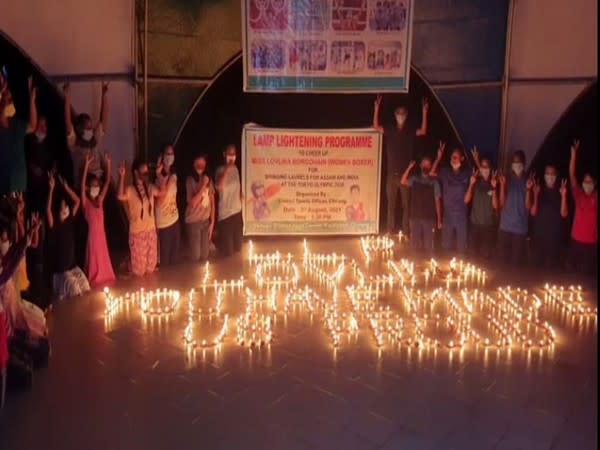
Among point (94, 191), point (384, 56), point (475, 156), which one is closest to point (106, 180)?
point (94, 191)

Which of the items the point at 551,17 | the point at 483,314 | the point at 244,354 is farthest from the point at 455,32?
the point at 244,354

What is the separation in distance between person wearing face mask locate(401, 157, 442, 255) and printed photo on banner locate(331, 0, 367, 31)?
6.88 feet

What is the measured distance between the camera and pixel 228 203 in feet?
31.7

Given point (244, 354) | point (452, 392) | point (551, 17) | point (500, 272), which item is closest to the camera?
point (452, 392)

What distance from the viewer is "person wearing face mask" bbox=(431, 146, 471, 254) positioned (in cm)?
966

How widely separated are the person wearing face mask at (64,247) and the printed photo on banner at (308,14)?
3866 millimetres

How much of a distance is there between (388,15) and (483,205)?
290 centimetres

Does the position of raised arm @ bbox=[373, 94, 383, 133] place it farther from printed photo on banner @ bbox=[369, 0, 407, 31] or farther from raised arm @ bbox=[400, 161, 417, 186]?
printed photo on banner @ bbox=[369, 0, 407, 31]

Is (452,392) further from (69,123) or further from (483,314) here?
(69,123)

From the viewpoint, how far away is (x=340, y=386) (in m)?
5.66

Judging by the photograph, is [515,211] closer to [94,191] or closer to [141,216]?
[141,216]

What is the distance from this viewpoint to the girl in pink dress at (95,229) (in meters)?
7.90

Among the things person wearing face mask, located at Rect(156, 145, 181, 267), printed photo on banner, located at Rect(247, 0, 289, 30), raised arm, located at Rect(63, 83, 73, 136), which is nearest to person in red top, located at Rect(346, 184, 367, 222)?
printed photo on banner, located at Rect(247, 0, 289, 30)

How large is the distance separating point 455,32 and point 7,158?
634 centimetres
